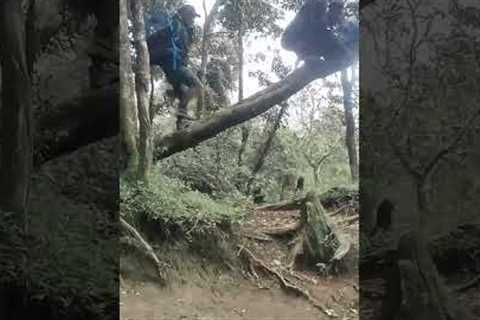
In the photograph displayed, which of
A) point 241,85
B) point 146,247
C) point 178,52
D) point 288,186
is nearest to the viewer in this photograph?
point 146,247

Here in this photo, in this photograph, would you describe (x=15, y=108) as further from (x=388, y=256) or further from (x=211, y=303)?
(x=211, y=303)

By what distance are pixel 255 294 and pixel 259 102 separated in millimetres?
1615

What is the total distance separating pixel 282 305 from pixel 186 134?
65.0 inches

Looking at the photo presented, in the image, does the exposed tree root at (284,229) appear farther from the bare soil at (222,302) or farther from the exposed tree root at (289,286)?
the bare soil at (222,302)

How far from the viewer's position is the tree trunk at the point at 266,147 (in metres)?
5.06

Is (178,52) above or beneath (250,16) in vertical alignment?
beneath

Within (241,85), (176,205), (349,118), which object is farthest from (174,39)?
(349,118)

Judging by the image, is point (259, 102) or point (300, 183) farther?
point (300, 183)

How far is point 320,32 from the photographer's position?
4.40 metres

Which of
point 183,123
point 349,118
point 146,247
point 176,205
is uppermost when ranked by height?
point 349,118

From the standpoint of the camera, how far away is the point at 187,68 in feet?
15.6

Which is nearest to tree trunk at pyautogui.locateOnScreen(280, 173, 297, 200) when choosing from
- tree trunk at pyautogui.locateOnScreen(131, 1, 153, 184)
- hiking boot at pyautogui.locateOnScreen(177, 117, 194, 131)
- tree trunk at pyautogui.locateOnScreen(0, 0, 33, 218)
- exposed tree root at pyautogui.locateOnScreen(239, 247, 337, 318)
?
exposed tree root at pyautogui.locateOnScreen(239, 247, 337, 318)

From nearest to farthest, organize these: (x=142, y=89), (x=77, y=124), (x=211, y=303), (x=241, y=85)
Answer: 1. (x=77, y=124)
2. (x=211, y=303)
3. (x=142, y=89)
4. (x=241, y=85)

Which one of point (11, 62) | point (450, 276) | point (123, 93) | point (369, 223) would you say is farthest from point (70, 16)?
point (450, 276)
